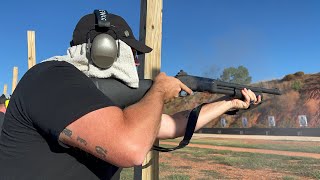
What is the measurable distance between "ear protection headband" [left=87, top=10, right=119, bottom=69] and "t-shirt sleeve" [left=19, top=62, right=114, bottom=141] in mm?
221

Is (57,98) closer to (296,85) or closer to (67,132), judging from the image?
(67,132)

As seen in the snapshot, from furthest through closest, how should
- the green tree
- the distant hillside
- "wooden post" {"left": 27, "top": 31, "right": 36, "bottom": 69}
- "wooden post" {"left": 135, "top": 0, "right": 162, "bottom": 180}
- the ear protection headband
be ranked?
the green tree → the distant hillside → "wooden post" {"left": 27, "top": 31, "right": 36, "bottom": 69} → "wooden post" {"left": 135, "top": 0, "right": 162, "bottom": 180} → the ear protection headband

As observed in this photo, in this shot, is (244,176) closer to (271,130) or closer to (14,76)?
(14,76)

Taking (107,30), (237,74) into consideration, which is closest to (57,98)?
(107,30)

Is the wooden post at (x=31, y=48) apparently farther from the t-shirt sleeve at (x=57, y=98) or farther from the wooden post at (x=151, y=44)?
the t-shirt sleeve at (x=57, y=98)

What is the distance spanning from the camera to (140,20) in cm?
287

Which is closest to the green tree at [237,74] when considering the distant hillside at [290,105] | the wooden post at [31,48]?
the distant hillside at [290,105]

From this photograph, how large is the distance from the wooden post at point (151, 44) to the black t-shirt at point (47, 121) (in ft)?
4.01

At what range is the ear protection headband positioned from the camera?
1673 millimetres

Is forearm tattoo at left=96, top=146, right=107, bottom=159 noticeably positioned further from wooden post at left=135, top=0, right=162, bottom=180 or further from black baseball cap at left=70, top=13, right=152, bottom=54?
wooden post at left=135, top=0, right=162, bottom=180

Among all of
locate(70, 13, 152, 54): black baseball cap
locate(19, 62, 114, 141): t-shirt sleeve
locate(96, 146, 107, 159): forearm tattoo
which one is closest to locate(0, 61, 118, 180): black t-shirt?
locate(19, 62, 114, 141): t-shirt sleeve

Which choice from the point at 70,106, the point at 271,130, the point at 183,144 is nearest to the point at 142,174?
the point at 183,144

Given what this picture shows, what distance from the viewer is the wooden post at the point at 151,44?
9.10ft

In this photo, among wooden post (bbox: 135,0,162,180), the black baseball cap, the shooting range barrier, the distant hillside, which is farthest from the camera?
the distant hillside
